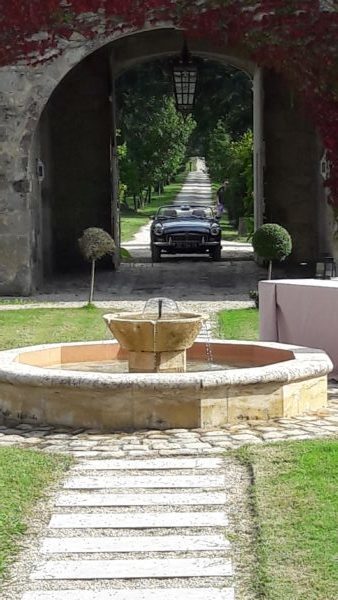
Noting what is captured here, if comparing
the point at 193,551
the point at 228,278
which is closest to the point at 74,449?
the point at 193,551

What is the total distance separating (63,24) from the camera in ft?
55.1

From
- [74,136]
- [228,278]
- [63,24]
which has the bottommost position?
[228,278]

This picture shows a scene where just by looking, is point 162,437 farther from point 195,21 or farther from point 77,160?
point 77,160

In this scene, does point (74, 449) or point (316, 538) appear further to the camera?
point (74, 449)

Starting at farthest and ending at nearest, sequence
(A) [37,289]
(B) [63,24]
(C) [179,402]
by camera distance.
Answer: (A) [37,289]
(B) [63,24]
(C) [179,402]

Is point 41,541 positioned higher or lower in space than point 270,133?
lower

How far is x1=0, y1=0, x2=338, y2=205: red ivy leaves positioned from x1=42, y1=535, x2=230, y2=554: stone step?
13.2 metres

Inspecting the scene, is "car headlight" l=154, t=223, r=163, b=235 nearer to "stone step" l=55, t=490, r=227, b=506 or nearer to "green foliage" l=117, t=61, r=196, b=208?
"green foliage" l=117, t=61, r=196, b=208

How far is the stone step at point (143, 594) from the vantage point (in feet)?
13.1

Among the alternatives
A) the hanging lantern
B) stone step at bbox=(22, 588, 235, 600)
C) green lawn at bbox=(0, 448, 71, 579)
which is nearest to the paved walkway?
stone step at bbox=(22, 588, 235, 600)

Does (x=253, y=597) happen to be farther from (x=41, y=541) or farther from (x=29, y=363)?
(x=29, y=363)

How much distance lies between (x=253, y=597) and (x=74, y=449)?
9.22 ft

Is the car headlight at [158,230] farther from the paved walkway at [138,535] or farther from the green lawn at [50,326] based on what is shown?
the paved walkway at [138,535]

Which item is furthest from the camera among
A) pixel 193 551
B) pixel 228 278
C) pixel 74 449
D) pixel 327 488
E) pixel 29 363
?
pixel 228 278
